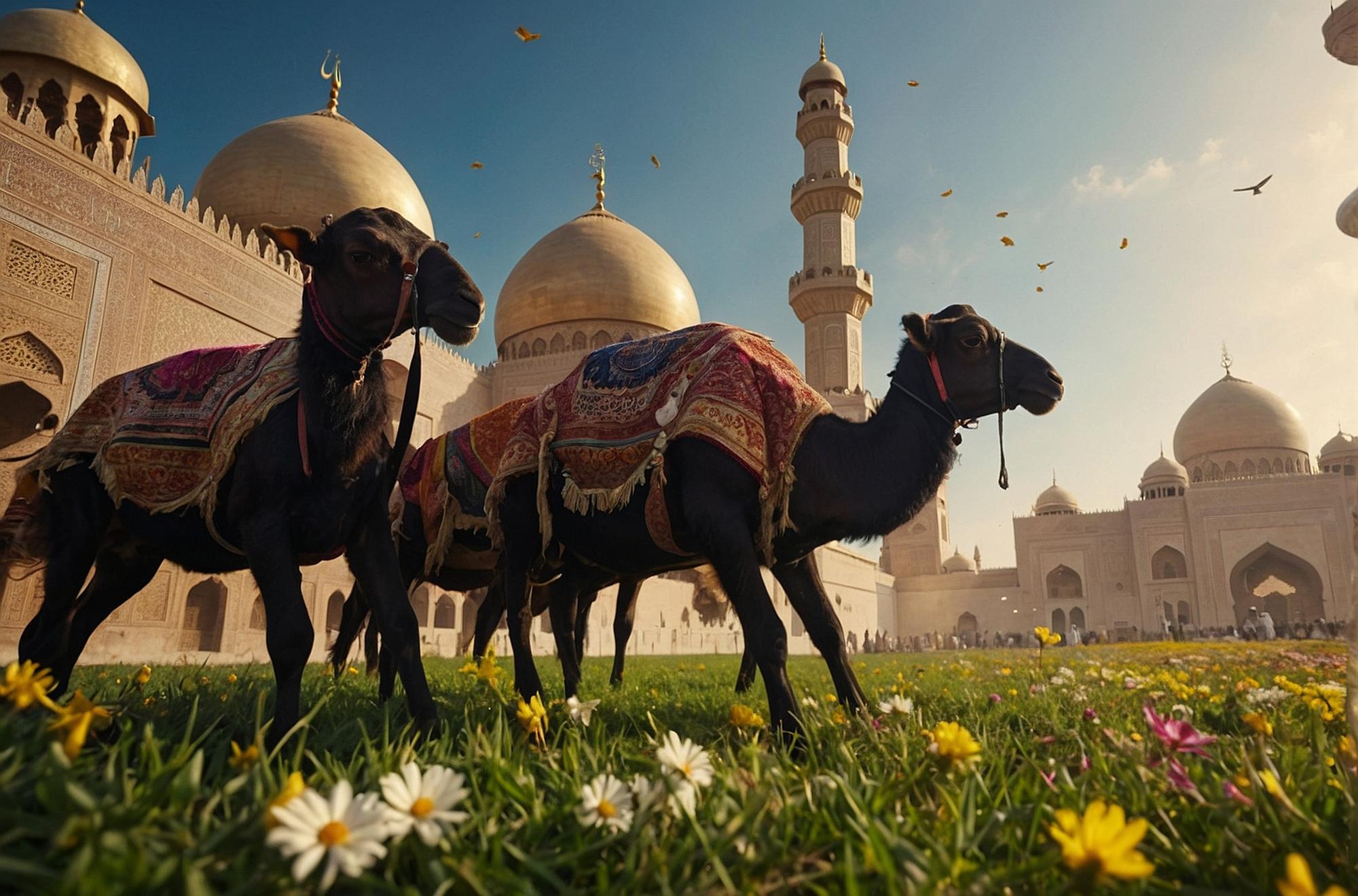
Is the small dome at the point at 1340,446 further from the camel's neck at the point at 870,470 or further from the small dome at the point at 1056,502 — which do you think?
the camel's neck at the point at 870,470

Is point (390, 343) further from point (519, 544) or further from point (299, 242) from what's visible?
point (519, 544)

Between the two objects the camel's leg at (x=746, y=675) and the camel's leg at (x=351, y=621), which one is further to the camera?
the camel's leg at (x=351, y=621)

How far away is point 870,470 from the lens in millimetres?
2906

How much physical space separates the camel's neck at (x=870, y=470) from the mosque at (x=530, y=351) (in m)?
0.67

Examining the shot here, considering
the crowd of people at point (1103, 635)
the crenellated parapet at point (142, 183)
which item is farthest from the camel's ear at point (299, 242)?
the crowd of people at point (1103, 635)

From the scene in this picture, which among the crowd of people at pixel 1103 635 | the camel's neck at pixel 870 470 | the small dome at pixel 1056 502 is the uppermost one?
the small dome at pixel 1056 502

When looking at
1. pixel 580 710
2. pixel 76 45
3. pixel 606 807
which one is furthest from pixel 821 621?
pixel 76 45

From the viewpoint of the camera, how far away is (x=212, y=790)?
4.15 feet

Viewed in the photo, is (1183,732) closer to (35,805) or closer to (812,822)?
→ (812,822)

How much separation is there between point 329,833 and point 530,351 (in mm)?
22940

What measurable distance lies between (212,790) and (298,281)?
15.8 m

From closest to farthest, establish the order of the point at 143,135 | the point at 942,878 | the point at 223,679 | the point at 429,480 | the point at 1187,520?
the point at 942,878
the point at 223,679
the point at 429,480
the point at 143,135
the point at 1187,520

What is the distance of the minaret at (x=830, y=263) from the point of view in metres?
25.6

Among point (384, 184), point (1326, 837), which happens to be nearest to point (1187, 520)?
point (384, 184)
